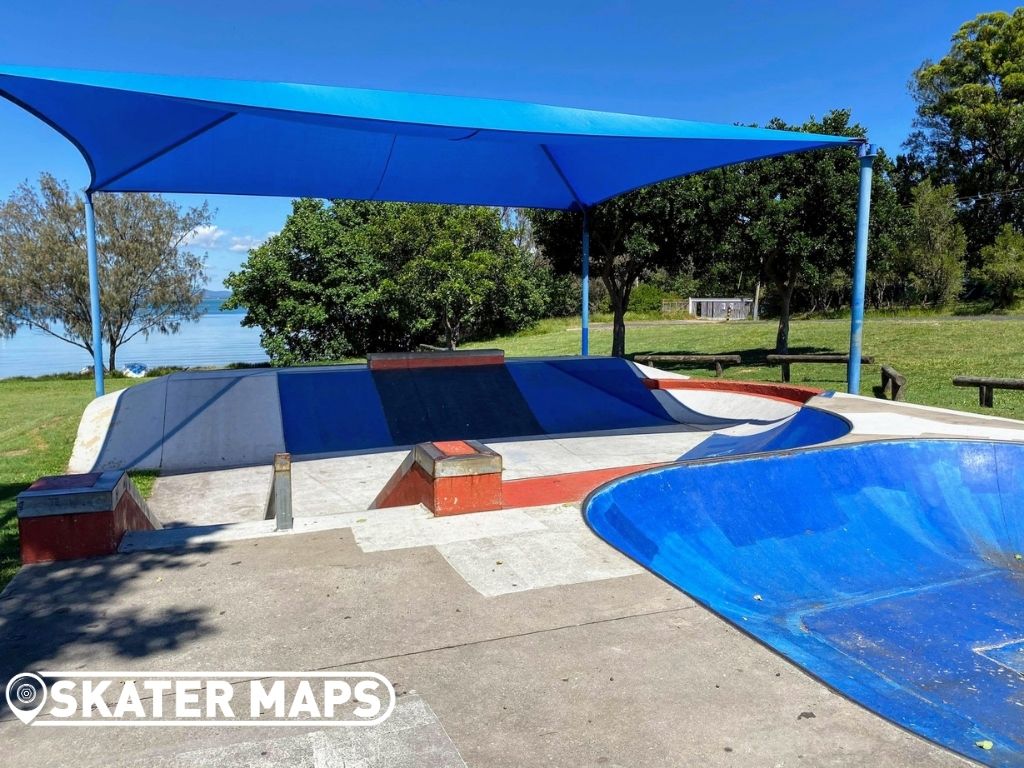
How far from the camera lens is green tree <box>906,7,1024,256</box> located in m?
39.4

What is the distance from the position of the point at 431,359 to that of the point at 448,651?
33.5 ft

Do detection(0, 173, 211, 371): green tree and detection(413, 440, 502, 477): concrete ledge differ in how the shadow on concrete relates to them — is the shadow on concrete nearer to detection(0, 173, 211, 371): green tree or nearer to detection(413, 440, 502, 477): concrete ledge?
detection(413, 440, 502, 477): concrete ledge

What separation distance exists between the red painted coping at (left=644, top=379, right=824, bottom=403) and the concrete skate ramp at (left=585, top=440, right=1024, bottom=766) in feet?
15.9

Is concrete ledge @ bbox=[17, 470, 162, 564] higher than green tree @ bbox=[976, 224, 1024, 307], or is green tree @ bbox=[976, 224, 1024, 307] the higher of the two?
green tree @ bbox=[976, 224, 1024, 307]

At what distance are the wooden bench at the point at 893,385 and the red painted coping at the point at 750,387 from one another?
1342mm

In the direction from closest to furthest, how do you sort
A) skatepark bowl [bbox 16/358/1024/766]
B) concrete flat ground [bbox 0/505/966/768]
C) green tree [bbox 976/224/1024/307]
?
concrete flat ground [bbox 0/505/966/768]
skatepark bowl [bbox 16/358/1024/766]
green tree [bbox 976/224/1024/307]

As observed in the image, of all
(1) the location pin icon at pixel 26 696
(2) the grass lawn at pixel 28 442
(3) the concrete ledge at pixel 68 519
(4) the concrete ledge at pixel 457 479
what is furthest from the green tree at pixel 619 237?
(1) the location pin icon at pixel 26 696

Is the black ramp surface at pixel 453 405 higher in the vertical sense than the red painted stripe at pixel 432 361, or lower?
lower

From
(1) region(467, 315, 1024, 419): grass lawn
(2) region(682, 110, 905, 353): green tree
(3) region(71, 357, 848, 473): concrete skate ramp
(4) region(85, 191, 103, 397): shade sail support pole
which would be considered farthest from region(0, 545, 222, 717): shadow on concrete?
(2) region(682, 110, 905, 353): green tree

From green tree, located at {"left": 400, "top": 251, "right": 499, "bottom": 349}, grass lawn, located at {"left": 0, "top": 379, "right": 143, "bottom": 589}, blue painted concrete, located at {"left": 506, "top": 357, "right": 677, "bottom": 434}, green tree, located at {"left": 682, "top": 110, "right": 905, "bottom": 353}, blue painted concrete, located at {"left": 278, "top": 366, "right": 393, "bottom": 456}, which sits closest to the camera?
grass lawn, located at {"left": 0, "top": 379, "right": 143, "bottom": 589}

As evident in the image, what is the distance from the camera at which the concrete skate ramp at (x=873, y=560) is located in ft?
12.4

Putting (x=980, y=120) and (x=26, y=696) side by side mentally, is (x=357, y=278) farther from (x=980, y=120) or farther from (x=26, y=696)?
(x=980, y=120)
